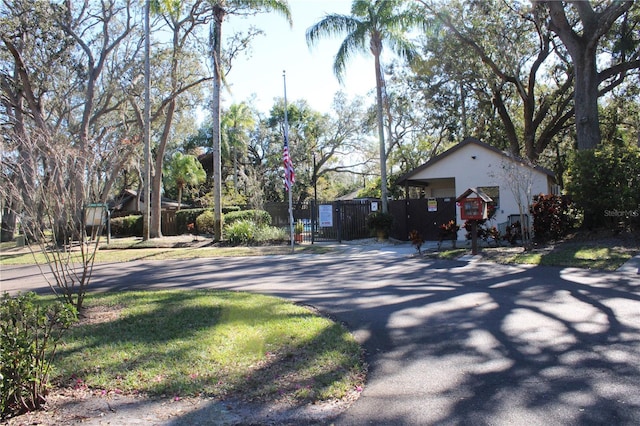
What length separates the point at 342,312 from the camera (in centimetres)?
743

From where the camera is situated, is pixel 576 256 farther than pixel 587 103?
No

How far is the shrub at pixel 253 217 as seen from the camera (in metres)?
24.0

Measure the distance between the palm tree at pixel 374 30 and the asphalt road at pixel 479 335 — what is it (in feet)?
37.8

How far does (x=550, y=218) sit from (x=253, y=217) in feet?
47.2

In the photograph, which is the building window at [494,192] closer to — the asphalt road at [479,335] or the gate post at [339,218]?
the gate post at [339,218]

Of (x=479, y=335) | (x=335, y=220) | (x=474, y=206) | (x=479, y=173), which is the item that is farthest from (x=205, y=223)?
(x=479, y=335)

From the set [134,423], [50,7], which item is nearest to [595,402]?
[134,423]

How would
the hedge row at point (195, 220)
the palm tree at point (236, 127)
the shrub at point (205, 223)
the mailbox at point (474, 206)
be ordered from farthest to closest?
the palm tree at point (236, 127) < the shrub at point (205, 223) < the hedge row at point (195, 220) < the mailbox at point (474, 206)

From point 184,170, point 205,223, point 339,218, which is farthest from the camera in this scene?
point 184,170

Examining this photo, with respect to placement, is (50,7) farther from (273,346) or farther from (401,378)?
(401,378)

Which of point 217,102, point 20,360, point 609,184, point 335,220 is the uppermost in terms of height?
point 217,102

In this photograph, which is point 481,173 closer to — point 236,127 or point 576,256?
point 576,256

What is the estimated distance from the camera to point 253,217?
24.7 m

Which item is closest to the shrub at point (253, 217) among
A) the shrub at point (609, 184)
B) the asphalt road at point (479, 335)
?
the asphalt road at point (479, 335)
